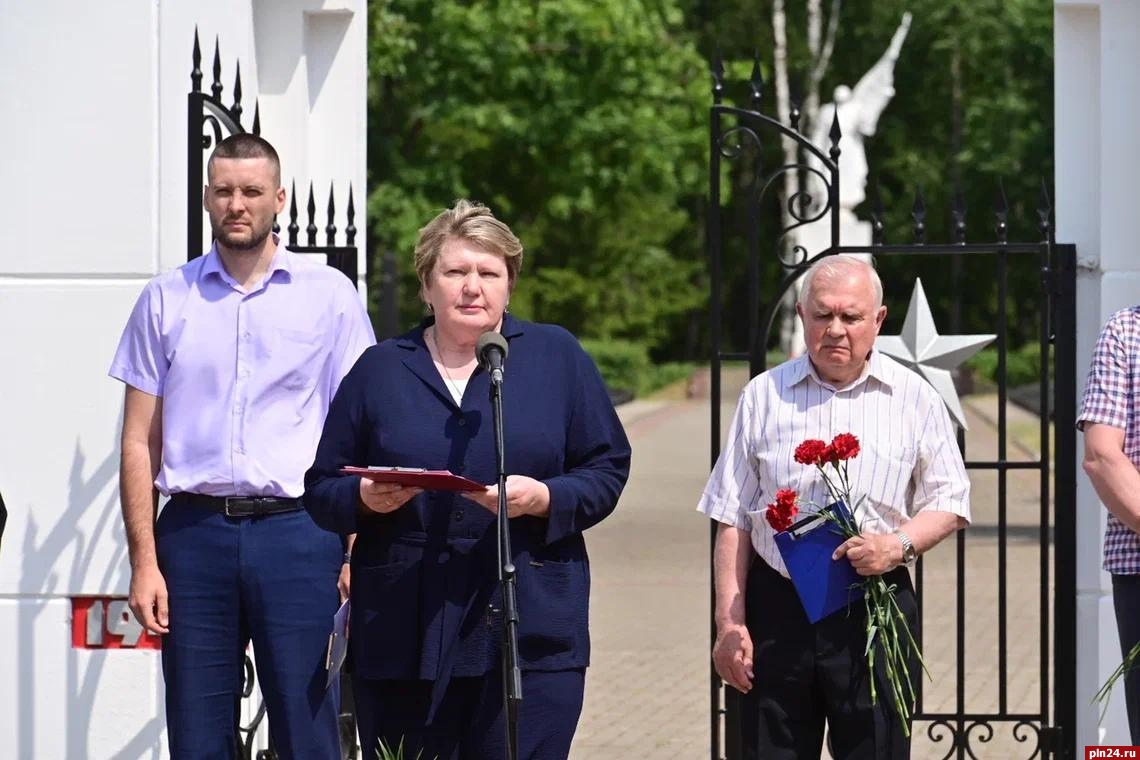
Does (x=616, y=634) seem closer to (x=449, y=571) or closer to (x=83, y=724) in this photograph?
(x=83, y=724)

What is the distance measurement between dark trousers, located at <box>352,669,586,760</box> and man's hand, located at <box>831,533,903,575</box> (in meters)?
0.74

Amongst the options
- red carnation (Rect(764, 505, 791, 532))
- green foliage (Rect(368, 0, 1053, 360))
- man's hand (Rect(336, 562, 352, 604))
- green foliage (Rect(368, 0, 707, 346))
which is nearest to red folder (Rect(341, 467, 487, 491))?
red carnation (Rect(764, 505, 791, 532))

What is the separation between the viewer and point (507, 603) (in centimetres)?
365

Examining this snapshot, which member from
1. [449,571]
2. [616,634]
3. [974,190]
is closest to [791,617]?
[449,571]

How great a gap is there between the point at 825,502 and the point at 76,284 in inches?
109

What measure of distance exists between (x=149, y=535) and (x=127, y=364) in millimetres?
452

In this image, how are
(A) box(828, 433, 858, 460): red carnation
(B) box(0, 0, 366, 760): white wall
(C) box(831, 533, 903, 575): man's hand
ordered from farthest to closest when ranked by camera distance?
(B) box(0, 0, 366, 760): white wall < (C) box(831, 533, 903, 575): man's hand < (A) box(828, 433, 858, 460): red carnation

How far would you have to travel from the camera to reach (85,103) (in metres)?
5.97

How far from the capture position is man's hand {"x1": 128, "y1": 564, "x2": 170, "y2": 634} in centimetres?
468

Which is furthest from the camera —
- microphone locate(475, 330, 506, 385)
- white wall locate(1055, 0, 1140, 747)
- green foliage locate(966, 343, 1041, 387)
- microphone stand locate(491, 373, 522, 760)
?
green foliage locate(966, 343, 1041, 387)

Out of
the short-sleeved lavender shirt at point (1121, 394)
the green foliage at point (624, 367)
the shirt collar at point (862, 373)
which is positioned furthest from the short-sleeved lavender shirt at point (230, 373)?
the green foliage at point (624, 367)

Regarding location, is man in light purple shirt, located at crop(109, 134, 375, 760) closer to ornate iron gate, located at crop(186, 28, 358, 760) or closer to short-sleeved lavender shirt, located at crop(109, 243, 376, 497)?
short-sleeved lavender shirt, located at crop(109, 243, 376, 497)

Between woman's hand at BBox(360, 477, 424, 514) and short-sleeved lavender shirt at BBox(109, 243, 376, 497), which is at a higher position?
short-sleeved lavender shirt at BBox(109, 243, 376, 497)

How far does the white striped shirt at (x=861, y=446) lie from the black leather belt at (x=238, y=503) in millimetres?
1110
